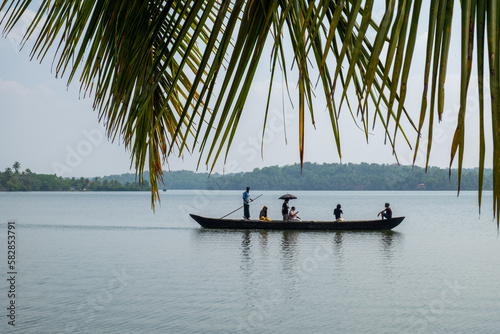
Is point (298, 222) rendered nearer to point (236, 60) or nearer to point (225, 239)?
point (225, 239)

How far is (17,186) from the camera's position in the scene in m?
198

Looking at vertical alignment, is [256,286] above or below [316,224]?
below

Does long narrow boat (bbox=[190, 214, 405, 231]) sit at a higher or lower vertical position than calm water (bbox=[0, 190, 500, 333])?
higher

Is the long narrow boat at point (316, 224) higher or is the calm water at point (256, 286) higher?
the long narrow boat at point (316, 224)

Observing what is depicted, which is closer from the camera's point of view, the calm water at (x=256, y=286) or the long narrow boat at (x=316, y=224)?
the calm water at (x=256, y=286)

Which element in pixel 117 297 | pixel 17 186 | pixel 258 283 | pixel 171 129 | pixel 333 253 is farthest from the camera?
pixel 17 186

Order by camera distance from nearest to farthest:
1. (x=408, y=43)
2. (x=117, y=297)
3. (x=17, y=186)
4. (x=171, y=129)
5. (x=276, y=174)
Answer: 1. (x=408, y=43)
2. (x=171, y=129)
3. (x=117, y=297)
4. (x=276, y=174)
5. (x=17, y=186)

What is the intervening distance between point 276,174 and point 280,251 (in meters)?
102

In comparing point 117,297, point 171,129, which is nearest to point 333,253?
point 117,297

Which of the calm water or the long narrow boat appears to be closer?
the calm water

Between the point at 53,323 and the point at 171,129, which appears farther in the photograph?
the point at 53,323

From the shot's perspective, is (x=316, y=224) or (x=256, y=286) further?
(x=316, y=224)

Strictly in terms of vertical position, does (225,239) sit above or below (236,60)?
below

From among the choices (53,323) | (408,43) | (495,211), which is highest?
(408,43)
